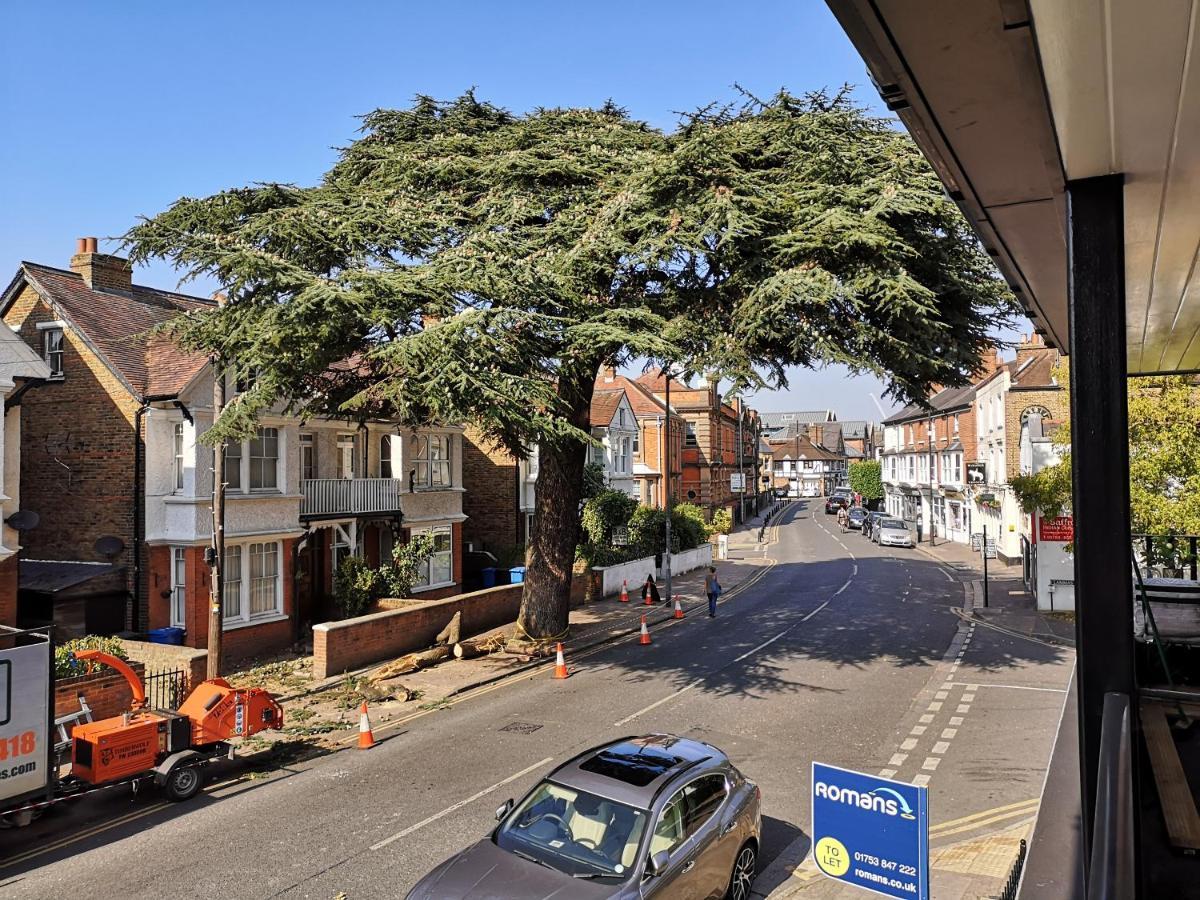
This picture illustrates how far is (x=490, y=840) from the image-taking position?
27.3ft

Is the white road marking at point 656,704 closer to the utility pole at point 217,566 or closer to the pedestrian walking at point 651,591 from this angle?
the utility pole at point 217,566

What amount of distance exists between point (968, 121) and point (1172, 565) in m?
18.6

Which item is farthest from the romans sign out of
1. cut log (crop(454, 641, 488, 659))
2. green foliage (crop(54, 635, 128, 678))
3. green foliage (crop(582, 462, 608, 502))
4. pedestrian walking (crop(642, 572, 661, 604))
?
green foliage (crop(54, 635, 128, 678))

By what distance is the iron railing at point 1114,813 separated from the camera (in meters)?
2.06

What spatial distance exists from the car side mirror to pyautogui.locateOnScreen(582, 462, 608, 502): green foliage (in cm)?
2862

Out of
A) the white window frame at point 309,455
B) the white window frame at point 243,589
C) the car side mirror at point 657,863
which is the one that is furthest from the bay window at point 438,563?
the car side mirror at point 657,863

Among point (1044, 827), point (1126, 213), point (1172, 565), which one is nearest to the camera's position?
point (1126, 213)

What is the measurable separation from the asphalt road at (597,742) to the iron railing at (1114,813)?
7.56 m

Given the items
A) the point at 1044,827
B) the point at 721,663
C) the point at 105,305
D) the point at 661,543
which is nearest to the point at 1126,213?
the point at 1044,827

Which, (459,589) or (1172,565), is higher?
(1172,565)

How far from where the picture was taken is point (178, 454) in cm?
2097

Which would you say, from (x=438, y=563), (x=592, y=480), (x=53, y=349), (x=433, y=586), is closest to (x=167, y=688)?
(x=53, y=349)

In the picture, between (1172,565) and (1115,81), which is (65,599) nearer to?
(1115,81)

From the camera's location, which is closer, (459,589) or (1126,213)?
(1126,213)
